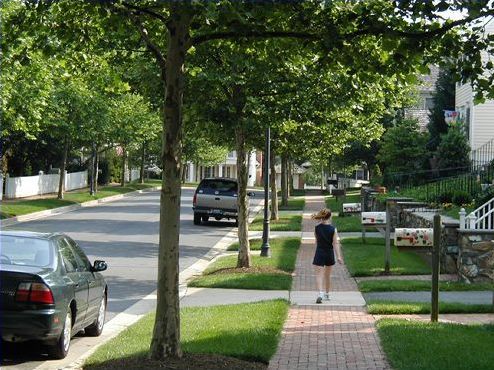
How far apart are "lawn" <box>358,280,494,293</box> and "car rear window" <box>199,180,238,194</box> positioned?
17.8m

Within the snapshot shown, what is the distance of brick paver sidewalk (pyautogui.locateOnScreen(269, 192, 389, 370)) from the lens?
8.09 meters

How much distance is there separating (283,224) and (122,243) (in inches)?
371

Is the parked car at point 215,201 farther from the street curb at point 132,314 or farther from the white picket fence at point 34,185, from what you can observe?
the white picket fence at point 34,185

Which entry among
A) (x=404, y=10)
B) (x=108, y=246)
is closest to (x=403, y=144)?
(x=108, y=246)

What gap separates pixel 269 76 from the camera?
15672mm

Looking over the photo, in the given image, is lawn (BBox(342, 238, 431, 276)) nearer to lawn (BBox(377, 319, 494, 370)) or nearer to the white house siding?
lawn (BBox(377, 319, 494, 370))

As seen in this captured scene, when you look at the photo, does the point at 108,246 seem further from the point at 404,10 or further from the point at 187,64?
the point at 404,10

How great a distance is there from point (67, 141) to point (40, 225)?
1501 centimetres

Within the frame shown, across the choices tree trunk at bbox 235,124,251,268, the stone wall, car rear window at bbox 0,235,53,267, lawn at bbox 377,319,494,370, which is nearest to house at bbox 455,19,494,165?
tree trunk at bbox 235,124,251,268

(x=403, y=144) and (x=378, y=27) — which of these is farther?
(x=403, y=144)

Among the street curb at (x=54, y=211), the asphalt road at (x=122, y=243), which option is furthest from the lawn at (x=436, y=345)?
the street curb at (x=54, y=211)

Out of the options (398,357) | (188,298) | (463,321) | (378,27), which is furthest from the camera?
(188,298)

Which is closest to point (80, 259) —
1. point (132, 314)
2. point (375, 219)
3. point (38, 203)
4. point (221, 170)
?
point (132, 314)

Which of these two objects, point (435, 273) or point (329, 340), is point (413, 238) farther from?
point (329, 340)
